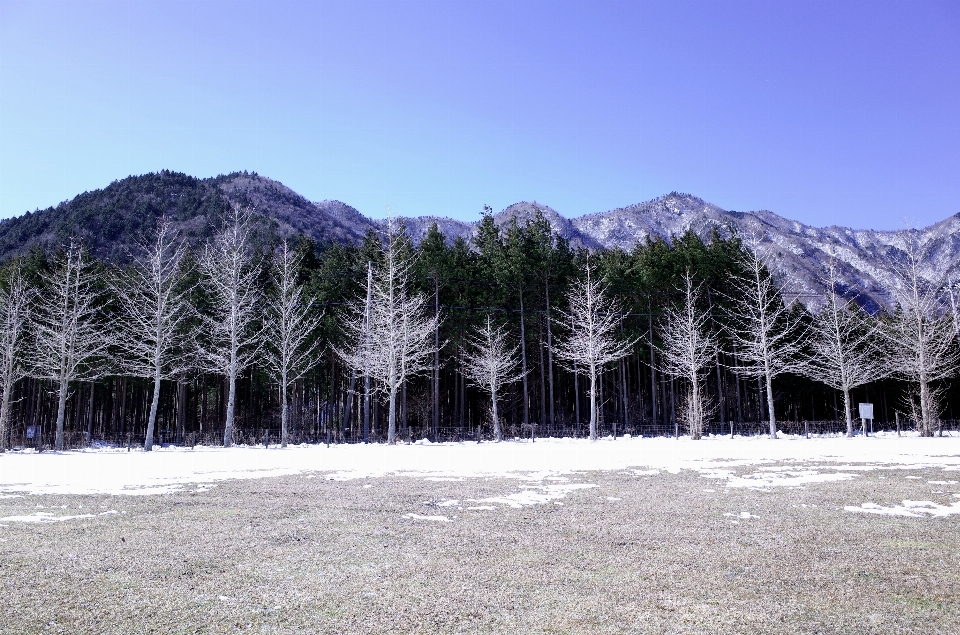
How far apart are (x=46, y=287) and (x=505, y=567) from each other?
1505 inches

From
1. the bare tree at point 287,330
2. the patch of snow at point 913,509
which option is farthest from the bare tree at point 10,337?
the patch of snow at point 913,509

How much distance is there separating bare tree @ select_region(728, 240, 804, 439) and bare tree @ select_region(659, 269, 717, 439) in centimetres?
202

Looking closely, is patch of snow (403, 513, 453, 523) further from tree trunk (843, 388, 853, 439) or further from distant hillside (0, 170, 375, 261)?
distant hillside (0, 170, 375, 261)

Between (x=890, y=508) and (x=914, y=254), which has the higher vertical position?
(x=914, y=254)

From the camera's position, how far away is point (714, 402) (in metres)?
42.0

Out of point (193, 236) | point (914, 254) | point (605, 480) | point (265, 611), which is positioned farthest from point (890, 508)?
point (193, 236)

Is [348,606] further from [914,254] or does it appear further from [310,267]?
Result: [310,267]

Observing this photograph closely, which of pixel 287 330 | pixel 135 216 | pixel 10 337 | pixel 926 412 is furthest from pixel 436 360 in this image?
pixel 135 216

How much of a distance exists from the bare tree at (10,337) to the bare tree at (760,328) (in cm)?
3462

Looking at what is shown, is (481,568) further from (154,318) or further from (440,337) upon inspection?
(440,337)

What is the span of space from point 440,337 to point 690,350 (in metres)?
15.1

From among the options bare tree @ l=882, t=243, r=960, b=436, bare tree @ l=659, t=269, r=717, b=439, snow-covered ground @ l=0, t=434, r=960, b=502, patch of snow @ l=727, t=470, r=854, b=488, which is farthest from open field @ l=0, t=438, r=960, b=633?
bare tree @ l=882, t=243, r=960, b=436

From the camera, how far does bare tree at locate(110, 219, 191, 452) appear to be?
82.8 feet

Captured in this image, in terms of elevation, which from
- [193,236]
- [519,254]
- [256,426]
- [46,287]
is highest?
[193,236]
